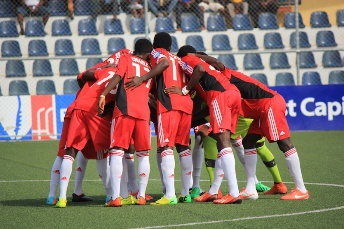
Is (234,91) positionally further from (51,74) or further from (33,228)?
(51,74)

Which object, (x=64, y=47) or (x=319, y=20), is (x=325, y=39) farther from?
(x=64, y=47)

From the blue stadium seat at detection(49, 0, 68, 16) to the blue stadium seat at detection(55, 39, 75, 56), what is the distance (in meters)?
0.85

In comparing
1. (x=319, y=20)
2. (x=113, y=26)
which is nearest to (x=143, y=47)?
(x=113, y=26)

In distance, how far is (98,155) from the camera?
9992mm

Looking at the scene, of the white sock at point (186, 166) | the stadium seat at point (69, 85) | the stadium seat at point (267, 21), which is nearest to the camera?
the white sock at point (186, 166)

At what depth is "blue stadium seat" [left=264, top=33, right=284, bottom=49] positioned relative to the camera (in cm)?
2184

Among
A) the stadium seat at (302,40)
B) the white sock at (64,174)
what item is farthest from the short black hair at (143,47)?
the stadium seat at (302,40)

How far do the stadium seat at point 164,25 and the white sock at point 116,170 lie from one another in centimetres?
1202

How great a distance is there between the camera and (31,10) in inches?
827

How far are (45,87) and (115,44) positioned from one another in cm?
223

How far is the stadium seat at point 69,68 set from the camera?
2059 cm

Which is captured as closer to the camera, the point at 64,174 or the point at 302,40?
the point at 64,174

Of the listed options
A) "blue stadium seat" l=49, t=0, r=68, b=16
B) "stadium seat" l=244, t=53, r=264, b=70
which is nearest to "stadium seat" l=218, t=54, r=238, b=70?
"stadium seat" l=244, t=53, r=264, b=70

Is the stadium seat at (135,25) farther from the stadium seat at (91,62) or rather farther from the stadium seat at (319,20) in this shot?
the stadium seat at (319,20)
